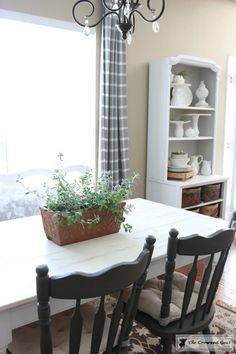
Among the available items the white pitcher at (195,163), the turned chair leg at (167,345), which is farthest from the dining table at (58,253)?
the white pitcher at (195,163)

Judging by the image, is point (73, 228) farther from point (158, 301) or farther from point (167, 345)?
point (167, 345)

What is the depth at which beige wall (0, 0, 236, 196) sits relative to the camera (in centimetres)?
334

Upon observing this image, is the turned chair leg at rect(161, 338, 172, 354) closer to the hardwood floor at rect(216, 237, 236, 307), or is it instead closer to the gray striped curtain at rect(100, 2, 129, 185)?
the hardwood floor at rect(216, 237, 236, 307)

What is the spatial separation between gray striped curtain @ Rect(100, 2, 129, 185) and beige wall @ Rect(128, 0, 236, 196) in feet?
0.82

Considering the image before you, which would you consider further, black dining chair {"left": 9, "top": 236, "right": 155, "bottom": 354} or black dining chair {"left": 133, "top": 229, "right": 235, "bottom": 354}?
black dining chair {"left": 133, "top": 229, "right": 235, "bottom": 354}

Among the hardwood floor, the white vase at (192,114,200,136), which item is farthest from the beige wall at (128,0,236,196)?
the hardwood floor

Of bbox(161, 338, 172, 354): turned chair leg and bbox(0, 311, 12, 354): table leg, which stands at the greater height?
bbox(0, 311, 12, 354): table leg

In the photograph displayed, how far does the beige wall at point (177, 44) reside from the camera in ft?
11.2

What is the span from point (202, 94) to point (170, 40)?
2.20ft

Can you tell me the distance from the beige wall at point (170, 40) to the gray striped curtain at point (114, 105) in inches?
9.8

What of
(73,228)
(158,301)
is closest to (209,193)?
(158,301)

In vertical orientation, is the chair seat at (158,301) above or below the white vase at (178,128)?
below

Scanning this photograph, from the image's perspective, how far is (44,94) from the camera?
285cm

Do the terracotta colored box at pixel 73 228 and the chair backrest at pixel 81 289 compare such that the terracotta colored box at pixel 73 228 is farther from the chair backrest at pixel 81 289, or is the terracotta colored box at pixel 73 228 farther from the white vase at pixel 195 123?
the white vase at pixel 195 123
